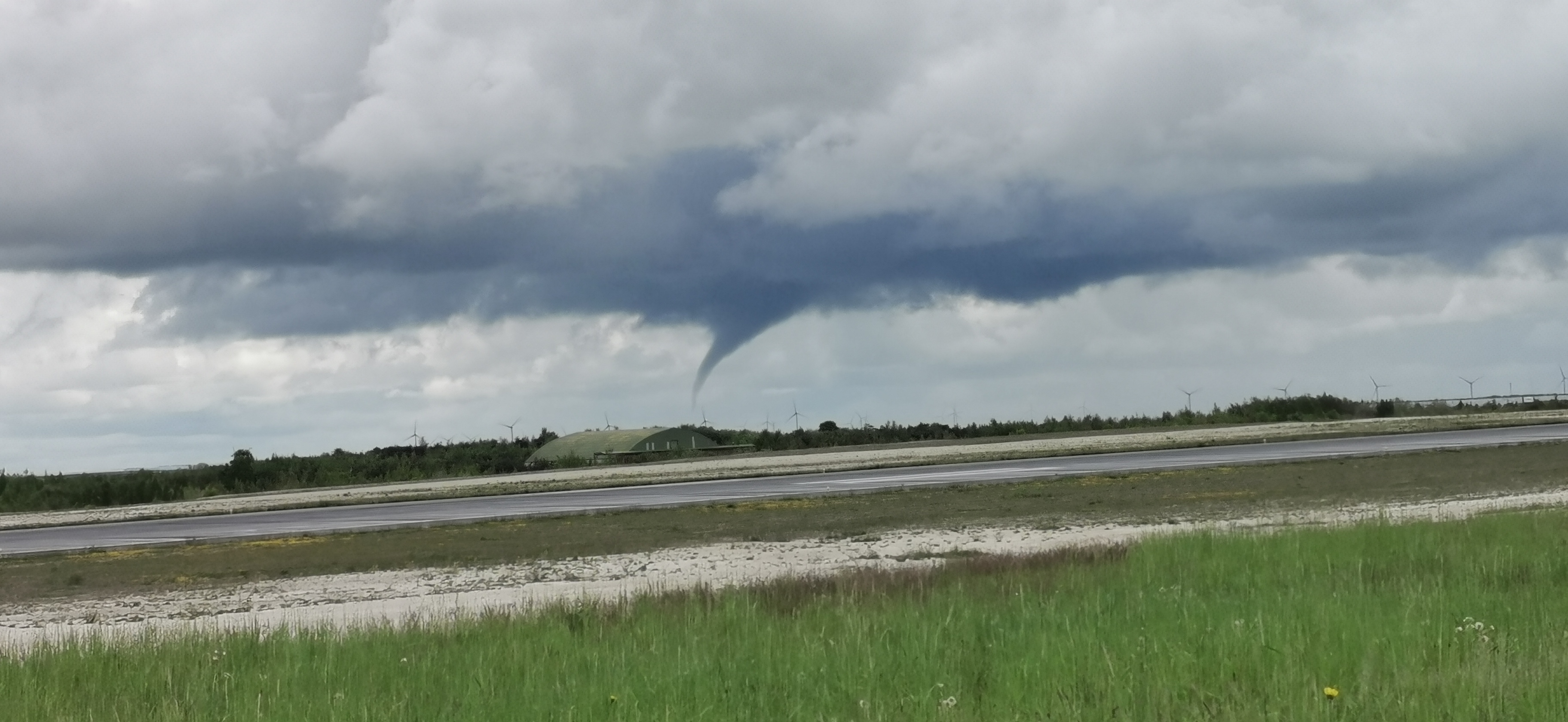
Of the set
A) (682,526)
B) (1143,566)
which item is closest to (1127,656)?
(1143,566)

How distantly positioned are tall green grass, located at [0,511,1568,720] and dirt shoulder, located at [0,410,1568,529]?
136ft

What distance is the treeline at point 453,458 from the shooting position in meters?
73.8

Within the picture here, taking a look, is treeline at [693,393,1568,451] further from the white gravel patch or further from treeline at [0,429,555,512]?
the white gravel patch

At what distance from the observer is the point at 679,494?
44312mm

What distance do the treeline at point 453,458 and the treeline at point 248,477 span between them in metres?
0.13

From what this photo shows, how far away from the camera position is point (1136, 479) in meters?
38.1

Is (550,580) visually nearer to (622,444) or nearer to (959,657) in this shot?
(959,657)

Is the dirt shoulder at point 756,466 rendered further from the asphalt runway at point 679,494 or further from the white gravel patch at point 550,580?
the white gravel patch at point 550,580

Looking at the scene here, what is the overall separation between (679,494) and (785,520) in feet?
44.8

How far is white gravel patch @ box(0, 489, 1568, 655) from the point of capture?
17.2 metres

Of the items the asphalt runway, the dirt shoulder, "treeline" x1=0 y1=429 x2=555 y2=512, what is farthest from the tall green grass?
"treeline" x1=0 y1=429 x2=555 y2=512

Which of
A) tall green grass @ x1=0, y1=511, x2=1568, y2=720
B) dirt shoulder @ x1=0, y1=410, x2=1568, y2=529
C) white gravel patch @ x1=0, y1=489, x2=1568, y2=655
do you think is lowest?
white gravel patch @ x1=0, y1=489, x2=1568, y2=655

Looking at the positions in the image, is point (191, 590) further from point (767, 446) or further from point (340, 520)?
point (767, 446)

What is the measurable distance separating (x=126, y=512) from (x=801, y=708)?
2280 inches
